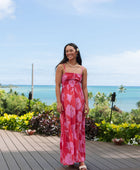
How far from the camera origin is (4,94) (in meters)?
8.98

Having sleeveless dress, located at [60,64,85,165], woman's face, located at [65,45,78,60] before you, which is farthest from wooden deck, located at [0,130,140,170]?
woman's face, located at [65,45,78,60]

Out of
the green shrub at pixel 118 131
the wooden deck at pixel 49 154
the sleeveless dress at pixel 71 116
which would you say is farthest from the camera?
the green shrub at pixel 118 131

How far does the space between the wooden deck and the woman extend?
0.32m

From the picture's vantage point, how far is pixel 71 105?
356 centimetres

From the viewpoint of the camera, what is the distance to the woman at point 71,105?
3574 mm

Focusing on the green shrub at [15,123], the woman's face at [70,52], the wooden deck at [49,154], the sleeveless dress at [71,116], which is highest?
the woman's face at [70,52]

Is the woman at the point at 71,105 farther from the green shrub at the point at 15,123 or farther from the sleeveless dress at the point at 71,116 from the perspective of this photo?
the green shrub at the point at 15,123

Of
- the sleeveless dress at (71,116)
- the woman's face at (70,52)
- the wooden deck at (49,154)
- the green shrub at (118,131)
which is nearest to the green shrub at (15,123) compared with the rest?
the wooden deck at (49,154)

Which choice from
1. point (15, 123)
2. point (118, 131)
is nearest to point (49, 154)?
point (118, 131)

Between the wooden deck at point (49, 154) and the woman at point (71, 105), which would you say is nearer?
the woman at point (71, 105)

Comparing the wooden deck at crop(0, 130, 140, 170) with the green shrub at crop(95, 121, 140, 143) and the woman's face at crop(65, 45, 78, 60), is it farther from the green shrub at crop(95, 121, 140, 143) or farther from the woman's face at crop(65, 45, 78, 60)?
the woman's face at crop(65, 45, 78, 60)

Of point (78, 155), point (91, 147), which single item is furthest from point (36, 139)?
point (78, 155)

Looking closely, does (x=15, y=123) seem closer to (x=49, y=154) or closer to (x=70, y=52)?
(x=49, y=154)

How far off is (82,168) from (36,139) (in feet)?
7.55
